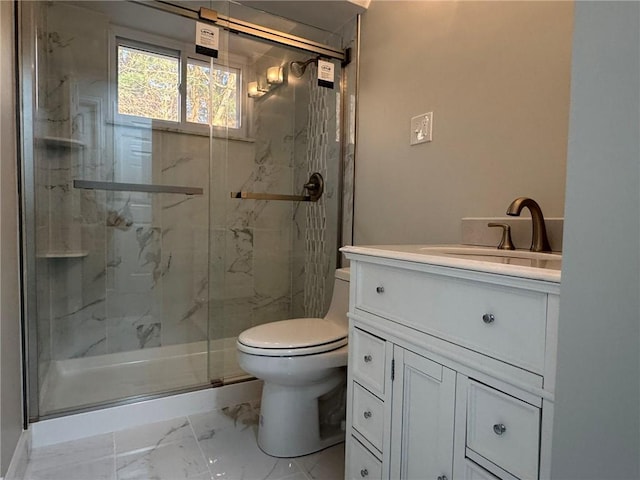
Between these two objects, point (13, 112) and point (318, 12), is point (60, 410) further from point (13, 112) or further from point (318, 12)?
point (318, 12)

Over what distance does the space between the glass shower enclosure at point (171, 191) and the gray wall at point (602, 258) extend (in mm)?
1775

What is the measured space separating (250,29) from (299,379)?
68.1 inches

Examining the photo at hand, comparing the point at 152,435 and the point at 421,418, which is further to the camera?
the point at 152,435

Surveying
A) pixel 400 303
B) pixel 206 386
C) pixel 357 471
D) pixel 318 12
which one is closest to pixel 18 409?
pixel 206 386

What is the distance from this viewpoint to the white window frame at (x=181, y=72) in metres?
2.18

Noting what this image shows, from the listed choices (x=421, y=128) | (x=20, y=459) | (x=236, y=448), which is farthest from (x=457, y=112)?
(x=20, y=459)

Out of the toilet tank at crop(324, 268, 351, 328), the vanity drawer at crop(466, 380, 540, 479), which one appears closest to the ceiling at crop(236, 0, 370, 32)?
the toilet tank at crop(324, 268, 351, 328)

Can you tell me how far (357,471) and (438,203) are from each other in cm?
100

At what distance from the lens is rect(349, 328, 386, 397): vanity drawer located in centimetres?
101

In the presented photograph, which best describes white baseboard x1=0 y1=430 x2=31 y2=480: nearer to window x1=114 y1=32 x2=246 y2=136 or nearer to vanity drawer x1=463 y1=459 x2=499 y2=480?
vanity drawer x1=463 y1=459 x2=499 y2=480

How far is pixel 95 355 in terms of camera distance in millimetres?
2182

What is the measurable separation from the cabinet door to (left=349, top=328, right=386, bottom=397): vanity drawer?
61 millimetres

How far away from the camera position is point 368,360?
3.49ft

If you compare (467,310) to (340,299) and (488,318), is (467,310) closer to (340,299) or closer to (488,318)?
(488,318)
